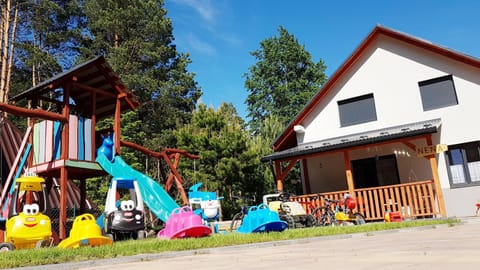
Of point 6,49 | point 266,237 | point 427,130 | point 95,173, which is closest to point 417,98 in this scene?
point 427,130

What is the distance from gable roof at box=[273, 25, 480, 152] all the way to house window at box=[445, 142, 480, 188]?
291 cm

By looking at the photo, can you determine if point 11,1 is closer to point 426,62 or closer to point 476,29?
point 426,62

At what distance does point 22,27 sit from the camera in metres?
26.0

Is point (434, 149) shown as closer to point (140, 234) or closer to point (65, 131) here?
point (140, 234)

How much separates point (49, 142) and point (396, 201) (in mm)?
11170

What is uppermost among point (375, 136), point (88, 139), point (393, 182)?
point (88, 139)

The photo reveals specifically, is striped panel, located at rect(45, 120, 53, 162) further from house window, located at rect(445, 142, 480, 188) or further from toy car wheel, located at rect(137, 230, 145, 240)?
house window, located at rect(445, 142, 480, 188)

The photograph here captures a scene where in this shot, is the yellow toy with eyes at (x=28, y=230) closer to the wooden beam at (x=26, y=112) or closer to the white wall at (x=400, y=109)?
the wooden beam at (x=26, y=112)

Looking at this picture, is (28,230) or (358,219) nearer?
(28,230)

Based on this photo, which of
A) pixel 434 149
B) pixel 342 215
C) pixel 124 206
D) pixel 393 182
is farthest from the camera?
pixel 393 182

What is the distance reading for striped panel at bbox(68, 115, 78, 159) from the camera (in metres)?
10.2

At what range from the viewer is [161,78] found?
106 feet

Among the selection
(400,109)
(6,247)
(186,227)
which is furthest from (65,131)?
(400,109)

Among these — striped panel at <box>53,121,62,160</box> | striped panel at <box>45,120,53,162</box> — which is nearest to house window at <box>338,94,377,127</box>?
striped panel at <box>53,121,62,160</box>
